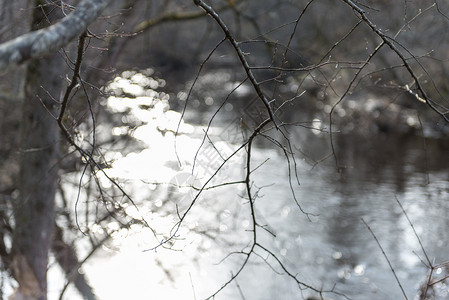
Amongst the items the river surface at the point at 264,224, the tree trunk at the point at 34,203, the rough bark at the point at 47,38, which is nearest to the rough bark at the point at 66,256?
the river surface at the point at 264,224

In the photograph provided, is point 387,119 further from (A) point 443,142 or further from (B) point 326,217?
(B) point 326,217

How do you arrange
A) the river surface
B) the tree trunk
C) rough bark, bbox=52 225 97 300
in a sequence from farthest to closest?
the river surface, rough bark, bbox=52 225 97 300, the tree trunk

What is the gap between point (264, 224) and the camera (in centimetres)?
1001

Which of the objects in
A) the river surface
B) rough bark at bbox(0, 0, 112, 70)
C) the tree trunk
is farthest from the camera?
the river surface

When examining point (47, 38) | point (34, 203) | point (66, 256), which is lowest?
point (47, 38)

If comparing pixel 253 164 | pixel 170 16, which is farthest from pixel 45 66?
pixel 253 164

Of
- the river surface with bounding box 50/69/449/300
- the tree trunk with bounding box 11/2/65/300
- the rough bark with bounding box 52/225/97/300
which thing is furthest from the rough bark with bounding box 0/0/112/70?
the rough bark with bounding box 52/225/97/300

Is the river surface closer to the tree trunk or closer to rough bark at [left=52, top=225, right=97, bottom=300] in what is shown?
rough bark at [left=52, top=225, right=97, bottom=300]

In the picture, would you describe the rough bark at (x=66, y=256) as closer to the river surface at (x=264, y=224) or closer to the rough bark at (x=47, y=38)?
the river surface at (x=264, y=224)

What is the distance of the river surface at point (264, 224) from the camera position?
9430 millimetres

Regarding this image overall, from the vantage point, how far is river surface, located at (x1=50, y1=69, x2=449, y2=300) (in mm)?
9430

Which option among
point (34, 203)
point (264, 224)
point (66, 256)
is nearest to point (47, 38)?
point (34, 203)

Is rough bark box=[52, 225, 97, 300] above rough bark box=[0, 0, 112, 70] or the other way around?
above

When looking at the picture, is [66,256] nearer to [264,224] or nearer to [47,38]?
[264,224]
